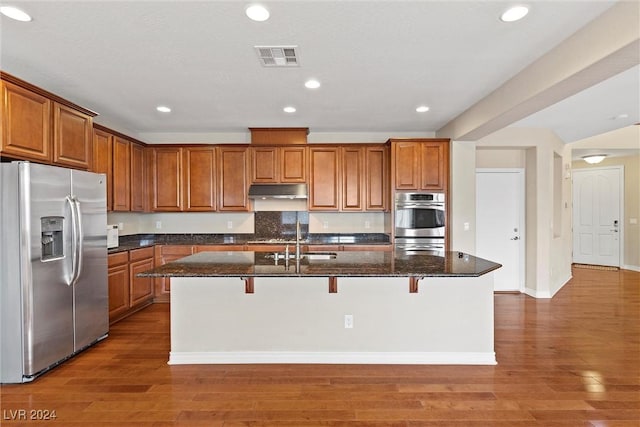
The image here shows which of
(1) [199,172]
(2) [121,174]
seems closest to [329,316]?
(1) [199,172]

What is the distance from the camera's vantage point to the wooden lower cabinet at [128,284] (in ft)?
13.0

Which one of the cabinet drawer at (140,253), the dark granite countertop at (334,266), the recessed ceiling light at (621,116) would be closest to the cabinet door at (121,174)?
the cabinet drawer at (140,253)

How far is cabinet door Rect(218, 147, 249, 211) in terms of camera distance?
5.22m

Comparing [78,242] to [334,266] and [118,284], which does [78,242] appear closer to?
[118,284]

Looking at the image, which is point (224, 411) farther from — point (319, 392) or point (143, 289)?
point (143, 289)

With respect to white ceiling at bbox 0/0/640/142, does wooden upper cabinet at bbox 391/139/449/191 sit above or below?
below

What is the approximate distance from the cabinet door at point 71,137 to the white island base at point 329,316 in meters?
1.56

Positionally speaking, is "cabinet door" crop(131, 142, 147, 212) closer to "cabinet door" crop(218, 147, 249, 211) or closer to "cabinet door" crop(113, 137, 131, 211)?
"cabinet door" crop(113, 137, 131, 211)

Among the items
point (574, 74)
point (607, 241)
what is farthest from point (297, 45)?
point (607, 241)

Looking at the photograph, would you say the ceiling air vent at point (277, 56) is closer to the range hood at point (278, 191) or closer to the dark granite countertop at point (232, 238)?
the range hood at point (278, 191)

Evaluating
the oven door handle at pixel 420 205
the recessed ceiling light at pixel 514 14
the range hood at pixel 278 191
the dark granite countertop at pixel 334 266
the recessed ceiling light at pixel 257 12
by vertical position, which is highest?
the recessed ceiling light at pixel 257 12

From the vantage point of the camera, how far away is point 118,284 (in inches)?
160

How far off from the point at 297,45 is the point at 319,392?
255 centimetres

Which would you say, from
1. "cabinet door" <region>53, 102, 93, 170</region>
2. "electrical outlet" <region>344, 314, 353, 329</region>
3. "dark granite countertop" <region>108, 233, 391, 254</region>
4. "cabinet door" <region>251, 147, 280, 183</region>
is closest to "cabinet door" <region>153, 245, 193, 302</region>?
"dark granite countertop" <region>108, 233, 391, 254</region>
